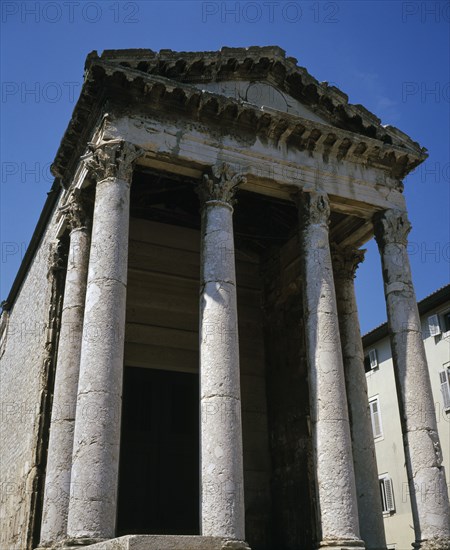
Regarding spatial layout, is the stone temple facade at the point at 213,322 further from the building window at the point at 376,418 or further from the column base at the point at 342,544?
the building window at the point at 376,418

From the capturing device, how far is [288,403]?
14.4 m

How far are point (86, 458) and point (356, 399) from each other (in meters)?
6.24

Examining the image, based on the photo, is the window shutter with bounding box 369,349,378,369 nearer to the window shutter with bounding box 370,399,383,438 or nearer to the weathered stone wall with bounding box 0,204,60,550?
the window shutter with bounding box 370,399,383,438

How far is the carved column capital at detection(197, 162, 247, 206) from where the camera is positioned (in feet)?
37.4

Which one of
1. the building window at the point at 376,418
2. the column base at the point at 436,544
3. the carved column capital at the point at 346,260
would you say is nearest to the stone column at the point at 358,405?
the carved column capital at the point at 346,260

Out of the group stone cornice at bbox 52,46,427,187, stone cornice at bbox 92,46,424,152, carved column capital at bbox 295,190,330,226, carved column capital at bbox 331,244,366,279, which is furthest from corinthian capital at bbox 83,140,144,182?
carved column capital at bbox 331,244,366,279

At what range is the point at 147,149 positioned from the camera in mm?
11203

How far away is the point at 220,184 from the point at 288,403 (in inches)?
217

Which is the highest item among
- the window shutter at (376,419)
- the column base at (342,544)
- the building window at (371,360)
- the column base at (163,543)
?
the building window at (371,360)

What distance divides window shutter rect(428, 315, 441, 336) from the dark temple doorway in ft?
34.8

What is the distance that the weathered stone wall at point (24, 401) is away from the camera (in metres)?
11.7

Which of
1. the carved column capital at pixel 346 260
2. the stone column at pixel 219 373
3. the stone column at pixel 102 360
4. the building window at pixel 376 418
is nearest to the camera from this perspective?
the stone column at pixel 102 360

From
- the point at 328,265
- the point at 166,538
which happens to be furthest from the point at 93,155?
the point at 166,538

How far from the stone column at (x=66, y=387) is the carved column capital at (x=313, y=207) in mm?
3994
